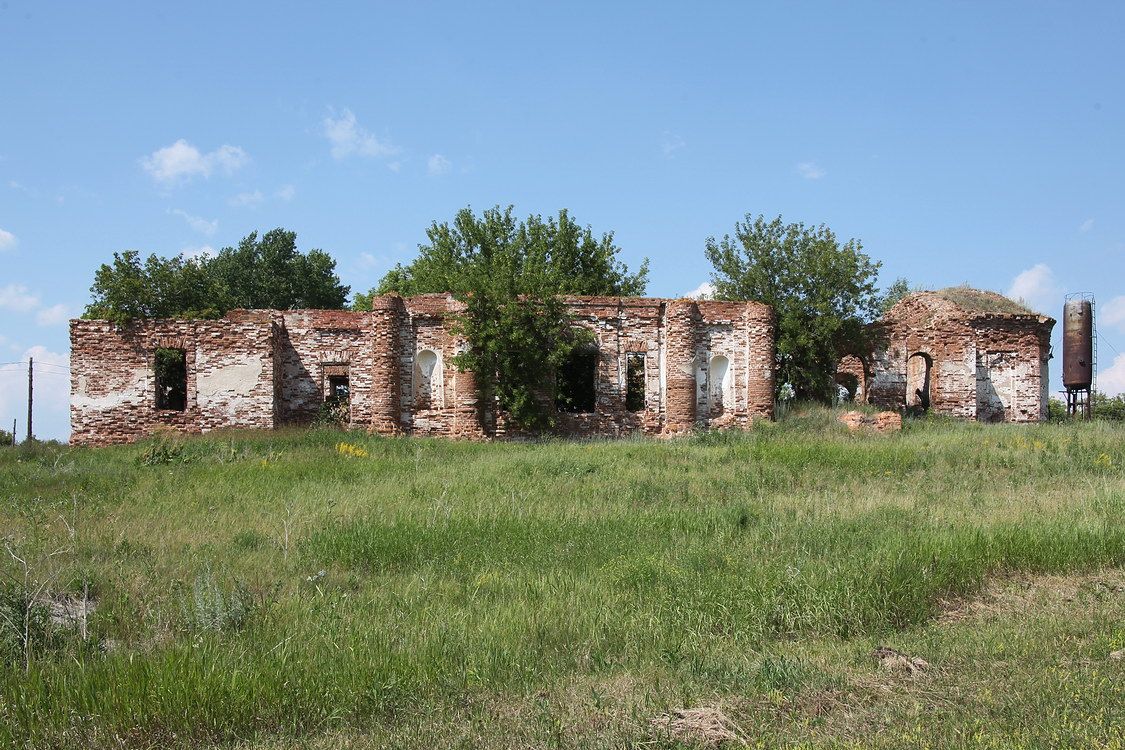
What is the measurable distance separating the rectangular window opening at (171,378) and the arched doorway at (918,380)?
850 inches

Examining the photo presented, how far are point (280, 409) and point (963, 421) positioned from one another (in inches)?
763

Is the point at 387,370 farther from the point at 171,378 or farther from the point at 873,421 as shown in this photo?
the point at 873,421

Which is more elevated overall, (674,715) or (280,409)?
(280,409)

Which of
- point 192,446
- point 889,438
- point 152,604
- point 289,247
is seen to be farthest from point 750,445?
point 289,247

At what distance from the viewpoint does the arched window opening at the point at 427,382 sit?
21859 mm

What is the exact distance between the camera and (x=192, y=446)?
17250mm

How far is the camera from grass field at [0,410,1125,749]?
501cm

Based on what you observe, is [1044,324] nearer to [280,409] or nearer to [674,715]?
[280,409]

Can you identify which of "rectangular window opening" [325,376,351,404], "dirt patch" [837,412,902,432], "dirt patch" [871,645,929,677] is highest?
"rectangular window opening" [325,376,351,404]

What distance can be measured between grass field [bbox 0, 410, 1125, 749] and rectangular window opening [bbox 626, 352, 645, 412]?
9570 millimetres

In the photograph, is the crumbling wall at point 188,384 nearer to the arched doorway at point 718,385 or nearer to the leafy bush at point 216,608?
the arched doorway at point 718,385

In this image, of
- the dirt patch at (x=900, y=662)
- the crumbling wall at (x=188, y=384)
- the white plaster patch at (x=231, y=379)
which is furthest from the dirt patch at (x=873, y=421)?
the dirt patch at (x=900, y=662)

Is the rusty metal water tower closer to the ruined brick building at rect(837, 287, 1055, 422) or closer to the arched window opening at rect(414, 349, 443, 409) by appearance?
the ruined brick building at rect(837, 287, 1055, 422)

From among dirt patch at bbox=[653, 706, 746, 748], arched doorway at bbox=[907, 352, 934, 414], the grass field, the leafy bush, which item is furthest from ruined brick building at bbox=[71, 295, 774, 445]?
dirt patch at bbox=[653, 706, 746, 748]
